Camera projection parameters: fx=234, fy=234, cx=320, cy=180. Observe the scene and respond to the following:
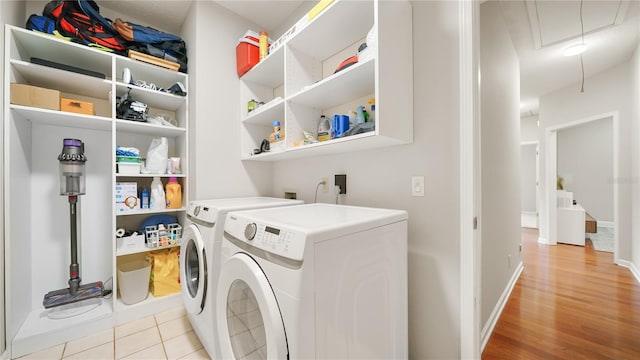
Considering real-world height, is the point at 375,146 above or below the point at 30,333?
above

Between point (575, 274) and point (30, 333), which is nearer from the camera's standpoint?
point (30, 333)

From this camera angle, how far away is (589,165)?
4215mm

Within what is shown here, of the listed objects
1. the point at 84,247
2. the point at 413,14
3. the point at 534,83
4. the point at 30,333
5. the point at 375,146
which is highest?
the point at 534,83

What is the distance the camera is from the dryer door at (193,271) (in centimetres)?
134

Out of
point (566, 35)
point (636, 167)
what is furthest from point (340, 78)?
point (636, 167)

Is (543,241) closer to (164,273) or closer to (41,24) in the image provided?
(164,273)

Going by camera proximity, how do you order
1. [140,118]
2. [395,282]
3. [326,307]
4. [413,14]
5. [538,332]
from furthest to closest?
1. [140,118]
2. [538,332]
3. [413,14]
4. [395,282]
5. [326,307]

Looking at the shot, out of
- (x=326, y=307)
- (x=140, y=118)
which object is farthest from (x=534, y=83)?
(x=140, y=118)

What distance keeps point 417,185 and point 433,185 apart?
82mm

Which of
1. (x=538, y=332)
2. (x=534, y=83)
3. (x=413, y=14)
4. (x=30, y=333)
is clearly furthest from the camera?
(x=534, y=83)

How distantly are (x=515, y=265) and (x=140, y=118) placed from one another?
3.84 metres

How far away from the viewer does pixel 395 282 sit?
1072mm

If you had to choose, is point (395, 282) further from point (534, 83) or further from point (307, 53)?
point (534, 83)

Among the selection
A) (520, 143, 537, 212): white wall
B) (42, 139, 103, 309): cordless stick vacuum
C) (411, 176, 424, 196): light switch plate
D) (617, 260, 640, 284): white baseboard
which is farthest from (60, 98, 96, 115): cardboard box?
(520, 143, 537, 212): white wall
